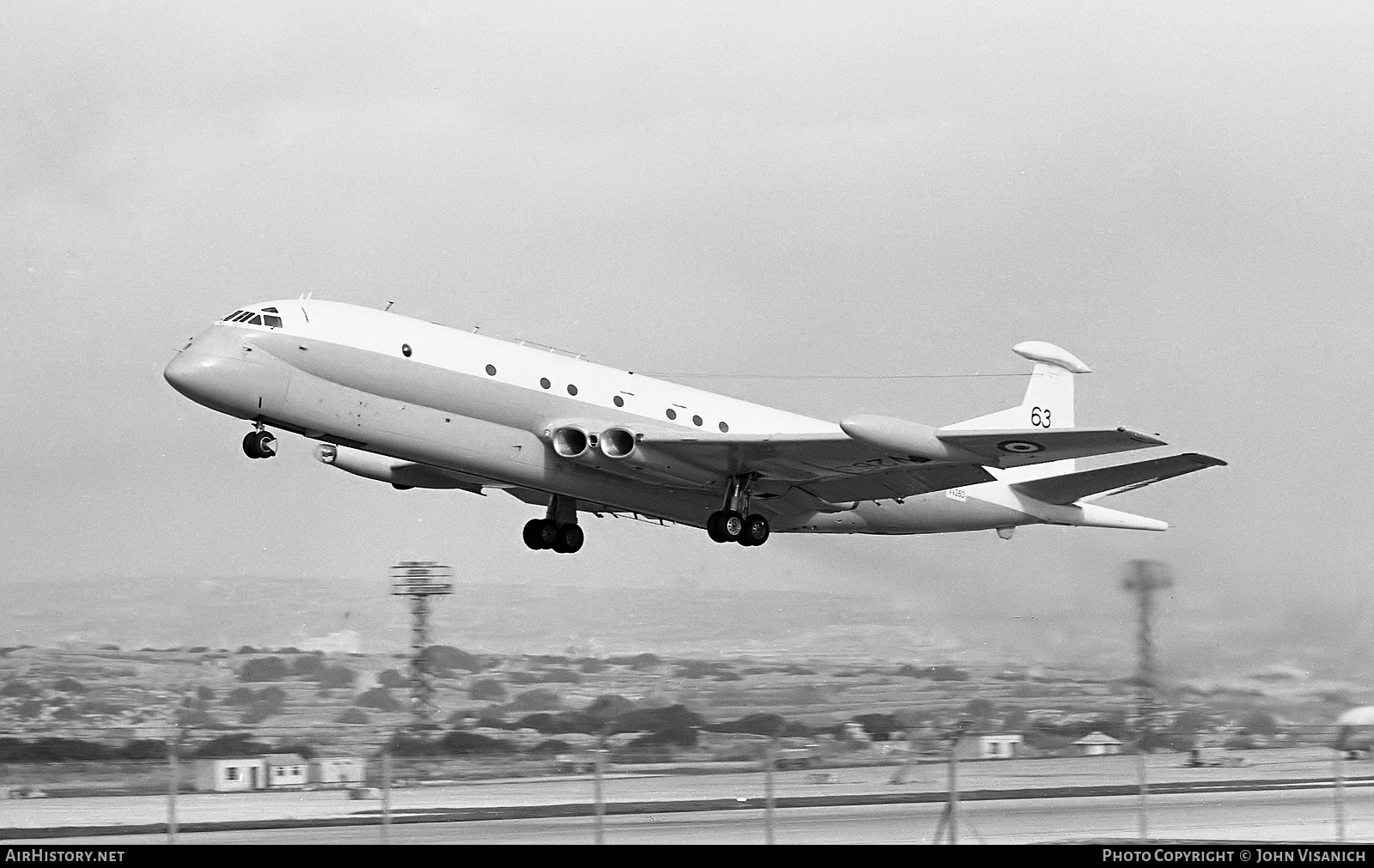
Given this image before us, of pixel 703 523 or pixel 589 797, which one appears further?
pixel 703 523

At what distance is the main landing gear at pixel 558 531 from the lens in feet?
93.1

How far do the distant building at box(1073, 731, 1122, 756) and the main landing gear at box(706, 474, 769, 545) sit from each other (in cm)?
816

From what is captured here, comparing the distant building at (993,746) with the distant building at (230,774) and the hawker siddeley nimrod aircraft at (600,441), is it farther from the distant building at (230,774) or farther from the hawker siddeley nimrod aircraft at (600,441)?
the distant building at (230,774)

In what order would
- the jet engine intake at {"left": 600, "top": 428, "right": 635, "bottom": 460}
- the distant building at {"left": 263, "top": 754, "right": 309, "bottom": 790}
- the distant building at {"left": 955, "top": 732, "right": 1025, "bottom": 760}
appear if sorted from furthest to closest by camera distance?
the jet engine intake at {"left": 600, "top": 428, "right": 635, "bottom": 460} < the distant building at {"left": 263, "top": 754, "right": 309, "bottom": 790} < the distant building at {"left": 955, "top": 732, "right": 1025, "bottom": 760}

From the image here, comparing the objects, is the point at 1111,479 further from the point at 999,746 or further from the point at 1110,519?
the point at 999,746

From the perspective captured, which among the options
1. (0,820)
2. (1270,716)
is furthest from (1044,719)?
(0,820)

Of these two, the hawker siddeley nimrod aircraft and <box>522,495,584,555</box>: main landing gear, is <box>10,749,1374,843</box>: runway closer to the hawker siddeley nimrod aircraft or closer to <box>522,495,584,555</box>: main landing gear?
the hawker siddeley nimrod aircraft

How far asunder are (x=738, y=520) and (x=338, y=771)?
10.2 m

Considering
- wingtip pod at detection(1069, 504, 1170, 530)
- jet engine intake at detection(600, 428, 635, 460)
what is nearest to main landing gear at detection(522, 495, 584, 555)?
jet engine intake at detection(600, 428, 635, 460)

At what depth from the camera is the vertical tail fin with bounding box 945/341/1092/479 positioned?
3098cm

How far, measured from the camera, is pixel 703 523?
92.8ft
